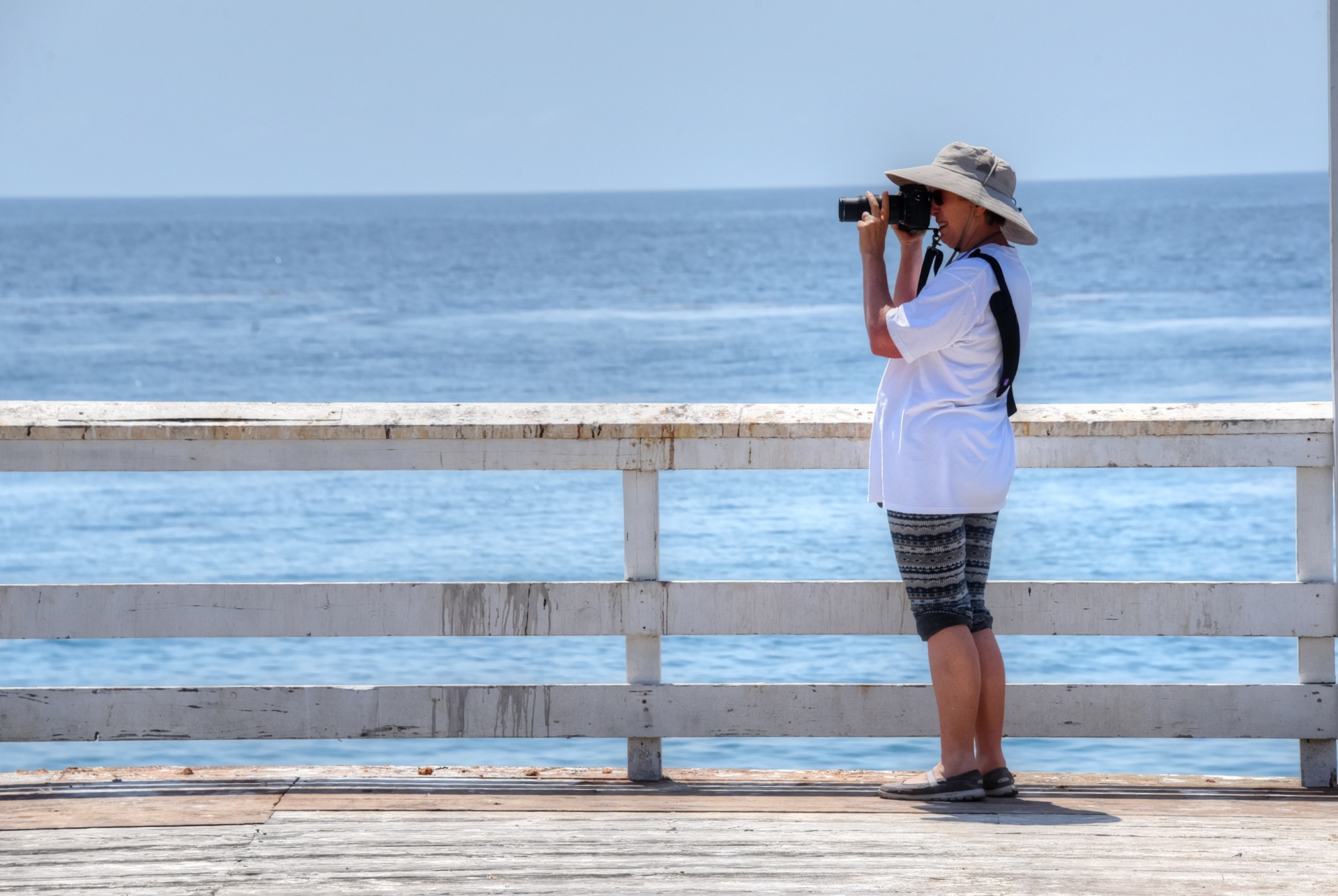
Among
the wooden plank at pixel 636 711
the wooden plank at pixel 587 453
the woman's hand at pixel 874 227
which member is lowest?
the wooden plank at pixel 636 711

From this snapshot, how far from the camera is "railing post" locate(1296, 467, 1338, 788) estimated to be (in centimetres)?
338

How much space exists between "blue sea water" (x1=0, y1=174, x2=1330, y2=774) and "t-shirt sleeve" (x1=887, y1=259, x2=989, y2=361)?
4.26m

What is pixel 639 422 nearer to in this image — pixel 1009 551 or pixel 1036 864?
pixel 1036 864

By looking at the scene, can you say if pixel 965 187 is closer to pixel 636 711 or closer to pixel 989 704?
pixel 989 704

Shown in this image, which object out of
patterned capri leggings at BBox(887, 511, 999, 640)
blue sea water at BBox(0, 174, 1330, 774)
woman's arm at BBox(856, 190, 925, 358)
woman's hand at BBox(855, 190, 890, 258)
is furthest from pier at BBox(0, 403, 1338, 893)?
blue sea water at BBox(0, 174, 1330, 774)

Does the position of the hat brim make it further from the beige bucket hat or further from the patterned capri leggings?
the patterned capri leggings

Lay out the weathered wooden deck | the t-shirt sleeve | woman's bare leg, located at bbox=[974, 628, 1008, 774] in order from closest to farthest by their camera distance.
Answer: the weathered wooden deck
the t-shirt sleeve
woman's bare leg, located at bbox=[974, 628, 1008, 774]

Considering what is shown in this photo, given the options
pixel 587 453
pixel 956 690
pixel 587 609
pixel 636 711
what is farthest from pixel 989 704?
pixel 587 453

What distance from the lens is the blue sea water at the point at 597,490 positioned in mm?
9016

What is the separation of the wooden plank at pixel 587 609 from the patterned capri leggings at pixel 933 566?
0.69 feet

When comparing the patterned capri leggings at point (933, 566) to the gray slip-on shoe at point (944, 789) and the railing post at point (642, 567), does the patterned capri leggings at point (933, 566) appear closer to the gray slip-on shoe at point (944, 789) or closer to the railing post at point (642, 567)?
the gray slip-on shoe at point (944, 789)

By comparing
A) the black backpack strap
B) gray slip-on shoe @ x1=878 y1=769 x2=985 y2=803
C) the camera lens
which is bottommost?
gray slip-on shoe @ x1=878 y1=769 x2=985 y2=803

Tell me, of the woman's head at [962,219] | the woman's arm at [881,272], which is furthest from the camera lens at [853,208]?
the woman's head at [962,219]

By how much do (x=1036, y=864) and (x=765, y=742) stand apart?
4.76 m
